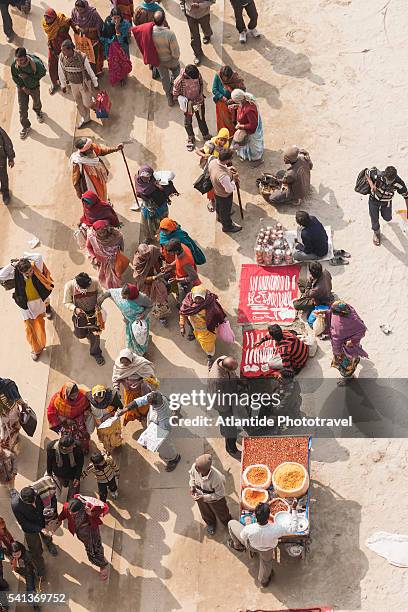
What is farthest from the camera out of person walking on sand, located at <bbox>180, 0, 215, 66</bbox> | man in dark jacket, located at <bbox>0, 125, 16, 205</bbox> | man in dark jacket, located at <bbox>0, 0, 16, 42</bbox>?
man in dark jacket, located at <bbox>0, 0, 16, 42</bbox>

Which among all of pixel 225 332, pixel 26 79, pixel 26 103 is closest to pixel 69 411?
pixel 225 332

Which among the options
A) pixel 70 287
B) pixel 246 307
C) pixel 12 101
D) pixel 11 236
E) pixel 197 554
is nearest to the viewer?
pixel 197 554

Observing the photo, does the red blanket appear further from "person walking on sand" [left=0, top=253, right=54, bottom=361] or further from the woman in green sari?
the woman in green sari

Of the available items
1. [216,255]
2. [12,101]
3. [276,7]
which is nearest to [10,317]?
[216,255]

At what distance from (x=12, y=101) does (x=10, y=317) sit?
4.83 metres

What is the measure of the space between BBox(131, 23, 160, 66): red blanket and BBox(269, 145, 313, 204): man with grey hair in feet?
9.61

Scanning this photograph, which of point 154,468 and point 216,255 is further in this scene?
point 216,255

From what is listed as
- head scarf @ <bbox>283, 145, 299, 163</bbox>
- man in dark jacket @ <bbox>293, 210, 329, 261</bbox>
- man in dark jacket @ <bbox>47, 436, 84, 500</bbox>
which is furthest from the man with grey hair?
man in dark jacket @ <bbox>47, 436, 84, 500</bbox>

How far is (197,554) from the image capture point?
571 inches

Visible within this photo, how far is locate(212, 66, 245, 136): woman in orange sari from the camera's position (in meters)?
17.8

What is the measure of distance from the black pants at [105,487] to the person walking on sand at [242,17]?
8.71m

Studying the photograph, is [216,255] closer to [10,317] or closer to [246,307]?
[246,307]

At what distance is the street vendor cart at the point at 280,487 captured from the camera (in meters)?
13.9

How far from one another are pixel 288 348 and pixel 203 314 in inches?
47.8
